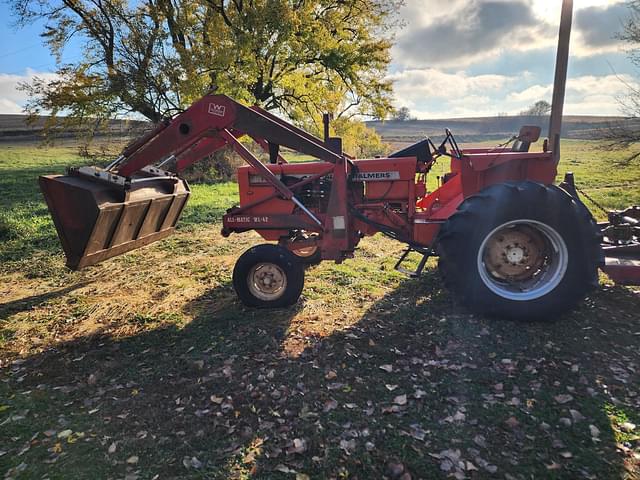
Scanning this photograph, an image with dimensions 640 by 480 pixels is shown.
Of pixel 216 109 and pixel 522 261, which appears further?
pixel 216 109

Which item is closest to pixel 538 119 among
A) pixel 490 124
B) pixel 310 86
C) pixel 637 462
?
pixel 490 124

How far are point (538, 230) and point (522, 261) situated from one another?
376 mm

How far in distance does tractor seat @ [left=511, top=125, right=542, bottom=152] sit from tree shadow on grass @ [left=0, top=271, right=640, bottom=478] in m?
2.09

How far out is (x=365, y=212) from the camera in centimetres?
550

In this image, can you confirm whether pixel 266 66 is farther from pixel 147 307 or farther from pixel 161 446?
pixel 161 446

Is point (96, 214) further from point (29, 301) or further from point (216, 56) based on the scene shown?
point (216, 56)

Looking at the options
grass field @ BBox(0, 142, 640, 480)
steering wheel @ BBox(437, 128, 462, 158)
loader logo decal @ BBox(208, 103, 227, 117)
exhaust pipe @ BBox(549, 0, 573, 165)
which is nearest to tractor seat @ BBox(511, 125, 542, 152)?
steering wheel @ BBox(437, 128, 462, 158)

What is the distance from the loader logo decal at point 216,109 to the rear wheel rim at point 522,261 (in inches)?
126

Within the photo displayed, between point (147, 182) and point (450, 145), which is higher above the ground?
point (450, 145)

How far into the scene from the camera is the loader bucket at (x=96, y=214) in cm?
434

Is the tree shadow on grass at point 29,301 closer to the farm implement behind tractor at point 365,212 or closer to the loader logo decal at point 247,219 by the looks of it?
the farm implement behind tractor at point 365,212

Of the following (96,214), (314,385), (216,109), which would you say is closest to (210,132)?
(216,109)

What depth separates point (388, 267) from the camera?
676 centimetres

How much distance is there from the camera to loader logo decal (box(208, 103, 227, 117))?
4773mm
